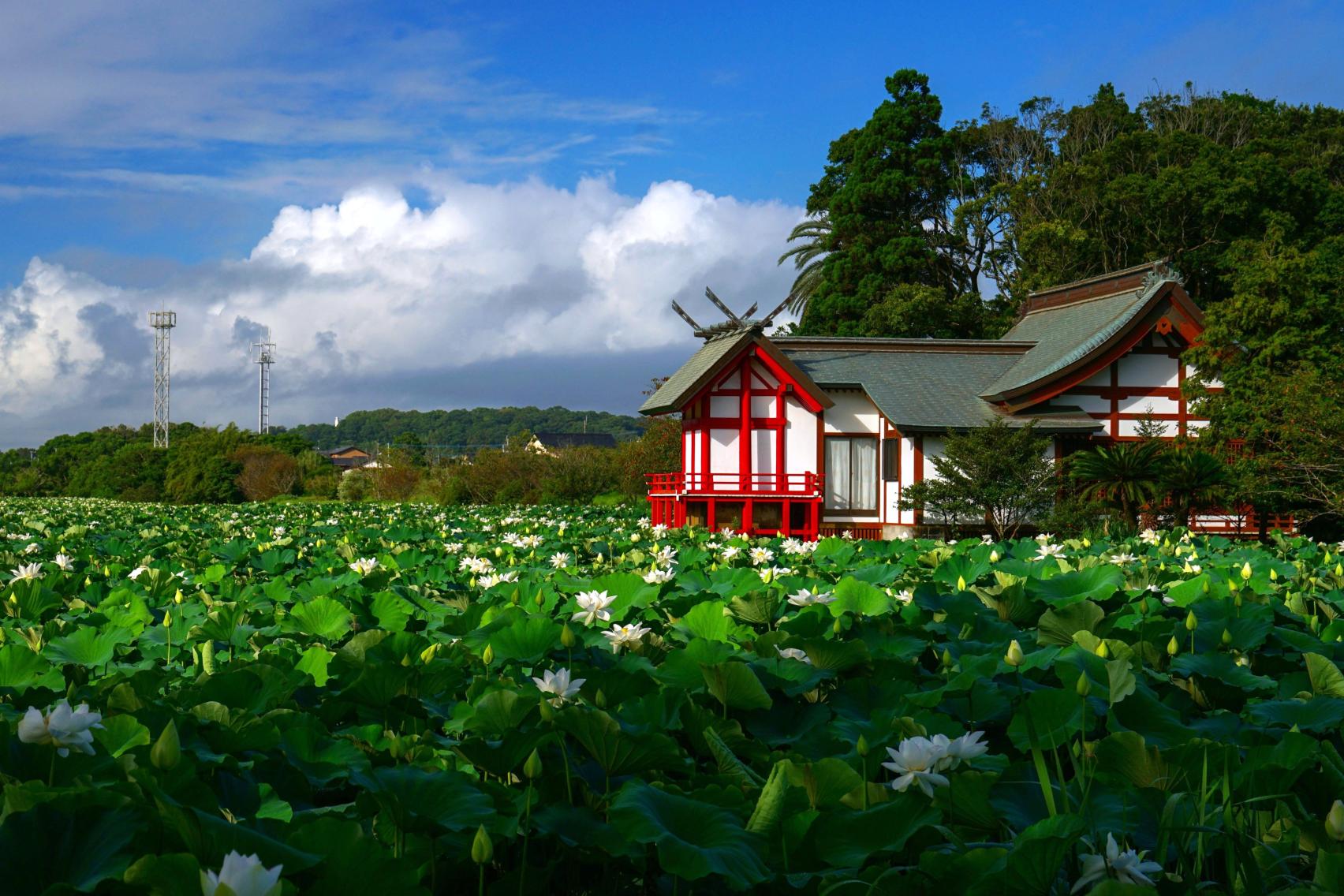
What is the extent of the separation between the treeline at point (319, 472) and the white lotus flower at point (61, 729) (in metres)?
28.9

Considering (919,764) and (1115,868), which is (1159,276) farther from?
(1115,868)

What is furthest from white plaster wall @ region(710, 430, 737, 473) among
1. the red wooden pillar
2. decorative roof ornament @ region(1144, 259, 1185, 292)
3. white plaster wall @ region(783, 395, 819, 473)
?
decorative roof ornament @ region(1144, 259, 1185, 292)

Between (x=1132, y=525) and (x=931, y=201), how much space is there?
22461 mm

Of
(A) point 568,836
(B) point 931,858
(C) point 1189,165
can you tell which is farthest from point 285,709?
(C) point 1189,165

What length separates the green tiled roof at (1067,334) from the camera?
22.1m

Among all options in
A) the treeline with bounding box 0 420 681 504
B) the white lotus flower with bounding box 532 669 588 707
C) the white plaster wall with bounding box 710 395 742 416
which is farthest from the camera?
the treeline with bounding box 0 420 681 504

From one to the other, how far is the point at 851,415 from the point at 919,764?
22.4m

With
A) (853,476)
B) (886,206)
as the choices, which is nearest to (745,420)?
(853,476)

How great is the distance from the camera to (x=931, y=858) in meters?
1.53

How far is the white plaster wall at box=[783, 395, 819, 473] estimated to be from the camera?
23266 millimetres

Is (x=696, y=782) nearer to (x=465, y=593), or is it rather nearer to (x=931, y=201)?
(x=465, y=593)

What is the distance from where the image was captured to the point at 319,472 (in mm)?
46875

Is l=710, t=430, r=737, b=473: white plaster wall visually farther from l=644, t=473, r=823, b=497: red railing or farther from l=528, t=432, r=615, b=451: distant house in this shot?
l=528, t=432, r=615, b=451: distant house

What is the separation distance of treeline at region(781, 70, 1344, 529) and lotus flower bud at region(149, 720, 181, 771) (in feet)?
90.1
